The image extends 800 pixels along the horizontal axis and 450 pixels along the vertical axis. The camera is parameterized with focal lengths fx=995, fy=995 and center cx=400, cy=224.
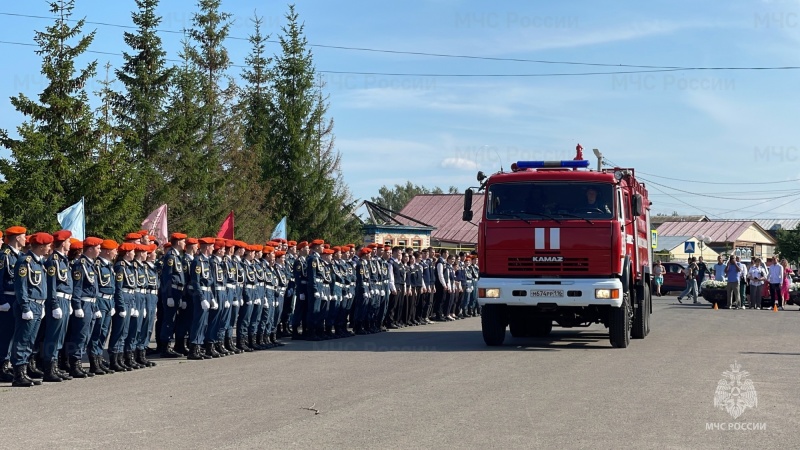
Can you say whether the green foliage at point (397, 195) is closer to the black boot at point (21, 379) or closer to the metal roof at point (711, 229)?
the metal roof at point (711, 229)

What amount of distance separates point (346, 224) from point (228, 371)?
38318 mm

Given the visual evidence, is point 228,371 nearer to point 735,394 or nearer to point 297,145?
point 735,394

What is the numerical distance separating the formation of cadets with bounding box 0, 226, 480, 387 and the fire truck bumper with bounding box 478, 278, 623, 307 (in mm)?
3778

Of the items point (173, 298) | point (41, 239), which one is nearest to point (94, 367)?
point (41, 239)

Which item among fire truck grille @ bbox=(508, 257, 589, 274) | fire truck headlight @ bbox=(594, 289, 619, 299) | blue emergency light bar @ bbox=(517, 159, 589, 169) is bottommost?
fire truck headlight @ bbox=(594, 289, 619, 299)

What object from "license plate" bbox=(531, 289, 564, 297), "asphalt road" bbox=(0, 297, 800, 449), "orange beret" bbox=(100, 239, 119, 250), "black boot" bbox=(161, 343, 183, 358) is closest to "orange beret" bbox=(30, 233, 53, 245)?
"orange beret" bbox=(100, 239, 119, 250)

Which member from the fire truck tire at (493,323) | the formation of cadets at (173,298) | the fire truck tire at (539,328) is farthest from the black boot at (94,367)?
the fire truck tire at (539,328)

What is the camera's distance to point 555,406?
9.76m

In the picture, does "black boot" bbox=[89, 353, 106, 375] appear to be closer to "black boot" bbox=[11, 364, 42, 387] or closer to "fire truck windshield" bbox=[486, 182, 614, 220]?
"black boot" bbox=[11, 364, 42, 387]

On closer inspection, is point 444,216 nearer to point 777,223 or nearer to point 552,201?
point 552,201

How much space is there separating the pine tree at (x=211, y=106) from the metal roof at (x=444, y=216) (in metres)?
20.5

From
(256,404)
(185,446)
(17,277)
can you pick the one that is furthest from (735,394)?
(17,277)

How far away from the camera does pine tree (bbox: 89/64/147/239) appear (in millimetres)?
28031

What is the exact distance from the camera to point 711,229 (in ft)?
300
